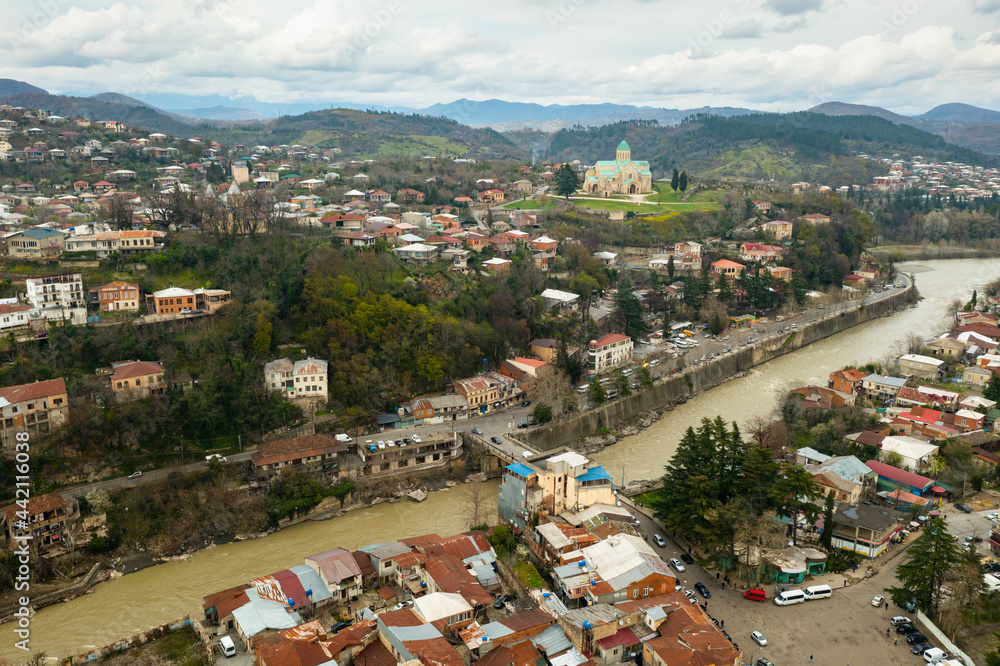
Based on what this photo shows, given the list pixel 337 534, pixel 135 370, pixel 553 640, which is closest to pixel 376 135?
pixel 135 370

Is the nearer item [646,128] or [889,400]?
[889,400]

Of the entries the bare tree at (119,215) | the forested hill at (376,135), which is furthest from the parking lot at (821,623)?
the forested hill at (376,135)

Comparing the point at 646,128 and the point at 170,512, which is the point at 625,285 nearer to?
the point at 170,512

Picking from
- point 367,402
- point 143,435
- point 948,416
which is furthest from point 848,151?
point 143,435

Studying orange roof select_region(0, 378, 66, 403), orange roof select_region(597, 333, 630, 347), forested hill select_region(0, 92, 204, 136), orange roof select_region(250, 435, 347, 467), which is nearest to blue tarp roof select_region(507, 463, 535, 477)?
orange roof select_region(250, 435, 347, 467)

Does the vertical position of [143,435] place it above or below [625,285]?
below

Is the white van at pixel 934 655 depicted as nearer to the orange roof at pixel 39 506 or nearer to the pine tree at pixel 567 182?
the orange roof at pixel 39 506
